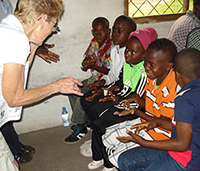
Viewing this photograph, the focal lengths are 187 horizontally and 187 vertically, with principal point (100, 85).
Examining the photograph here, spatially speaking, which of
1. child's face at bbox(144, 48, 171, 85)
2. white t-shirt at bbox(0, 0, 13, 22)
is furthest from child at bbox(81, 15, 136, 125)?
white t-shirt at bbox(0, 0, 13, 22)

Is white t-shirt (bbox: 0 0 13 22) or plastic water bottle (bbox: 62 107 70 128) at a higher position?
white t-shirt (bbox: 0 0 13 22)

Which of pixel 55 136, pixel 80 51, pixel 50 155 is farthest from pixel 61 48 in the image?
pixel 50 155

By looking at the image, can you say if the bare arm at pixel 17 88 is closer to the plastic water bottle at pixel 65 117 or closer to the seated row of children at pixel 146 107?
the seated row of children at pixel 146 107

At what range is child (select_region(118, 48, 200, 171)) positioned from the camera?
3.63 feet

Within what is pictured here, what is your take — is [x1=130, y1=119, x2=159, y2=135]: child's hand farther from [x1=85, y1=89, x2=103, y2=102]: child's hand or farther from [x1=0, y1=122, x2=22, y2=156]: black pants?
[x1=0, y1=122, x2=22, y2=156]: black pants

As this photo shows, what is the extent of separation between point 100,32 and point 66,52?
1.93ft

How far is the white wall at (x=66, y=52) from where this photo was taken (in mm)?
2535

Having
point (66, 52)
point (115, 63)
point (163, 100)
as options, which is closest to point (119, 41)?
point (115, 63)

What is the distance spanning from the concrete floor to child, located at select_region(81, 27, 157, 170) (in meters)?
0.26

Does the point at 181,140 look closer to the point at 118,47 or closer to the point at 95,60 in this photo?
the point at 118,47

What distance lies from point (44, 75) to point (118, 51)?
1.14m

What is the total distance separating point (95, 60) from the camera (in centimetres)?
245

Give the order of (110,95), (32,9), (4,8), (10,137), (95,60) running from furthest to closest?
1. (95,60)
2. (10,137)
3. (110,95)
4. (4,8)
5. (32,9)

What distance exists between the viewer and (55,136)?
2666mm
